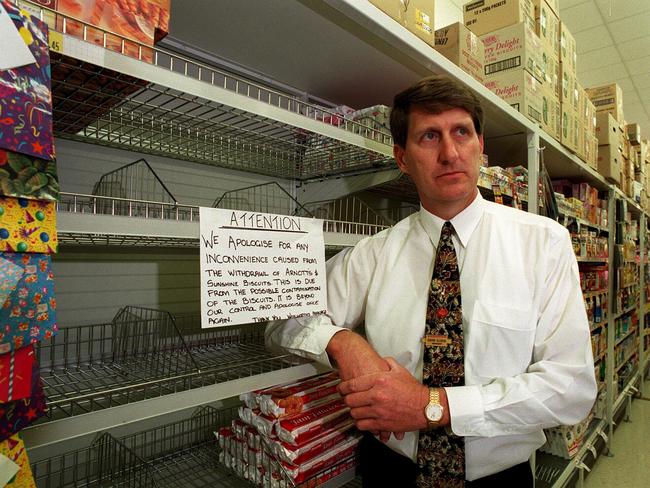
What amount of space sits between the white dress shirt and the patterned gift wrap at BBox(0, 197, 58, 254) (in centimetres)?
68

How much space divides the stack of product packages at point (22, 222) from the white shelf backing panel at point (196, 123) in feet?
0.36

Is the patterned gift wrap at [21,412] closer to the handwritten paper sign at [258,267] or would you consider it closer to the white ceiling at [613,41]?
the handwritten paper sign at [258,267]

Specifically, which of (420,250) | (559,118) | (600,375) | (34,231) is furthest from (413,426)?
(600,375)

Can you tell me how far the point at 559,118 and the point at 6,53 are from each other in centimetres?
241

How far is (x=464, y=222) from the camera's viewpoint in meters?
1.15

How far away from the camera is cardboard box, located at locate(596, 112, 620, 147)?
9.68 feet

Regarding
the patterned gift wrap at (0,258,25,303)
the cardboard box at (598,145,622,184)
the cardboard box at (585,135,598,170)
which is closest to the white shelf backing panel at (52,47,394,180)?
the patterned gift wrap at (0,258,25,303)

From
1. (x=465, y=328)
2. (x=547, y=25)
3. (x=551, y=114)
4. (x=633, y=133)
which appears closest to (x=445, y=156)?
(x=465, y=328)

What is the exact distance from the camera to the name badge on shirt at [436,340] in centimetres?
103

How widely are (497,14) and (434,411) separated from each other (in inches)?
72.4

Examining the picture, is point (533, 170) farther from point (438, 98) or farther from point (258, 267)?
point (258, 267)

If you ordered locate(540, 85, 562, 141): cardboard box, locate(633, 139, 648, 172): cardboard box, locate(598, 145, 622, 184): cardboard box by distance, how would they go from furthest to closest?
locate(633, 139, 648, 172): cardboard box → locate(598, 145, 622, 184): cardboard box → locate(540, 85, 562, 141): cardboard box

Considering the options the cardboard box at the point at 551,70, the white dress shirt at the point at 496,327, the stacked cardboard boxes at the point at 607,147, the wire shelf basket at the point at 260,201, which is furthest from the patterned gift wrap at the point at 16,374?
the stacked cardboard boxes at the point at 607,147

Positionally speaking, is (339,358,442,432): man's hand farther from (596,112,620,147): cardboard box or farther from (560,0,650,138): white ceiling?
(560,0,650,138): white ceiling
